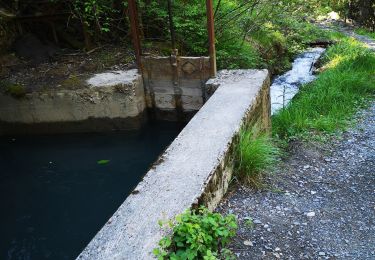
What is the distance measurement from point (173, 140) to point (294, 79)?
6812mm

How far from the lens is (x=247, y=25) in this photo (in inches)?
329

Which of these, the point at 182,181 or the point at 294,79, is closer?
the point at 182,181

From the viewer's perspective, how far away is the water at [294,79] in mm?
8812

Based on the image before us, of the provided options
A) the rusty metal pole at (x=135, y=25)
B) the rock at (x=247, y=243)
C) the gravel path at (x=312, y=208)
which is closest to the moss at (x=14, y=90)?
the rusty metal pole at (x=135, y=25)

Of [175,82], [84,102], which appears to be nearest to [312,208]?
[175,82]

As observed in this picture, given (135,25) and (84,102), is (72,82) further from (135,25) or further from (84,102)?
(135,25)

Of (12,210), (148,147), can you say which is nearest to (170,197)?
(12,210)

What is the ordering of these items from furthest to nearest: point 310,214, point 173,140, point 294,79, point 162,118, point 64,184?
point 294,79
point 162,118
point 64,184
point 173,140
point 310,214

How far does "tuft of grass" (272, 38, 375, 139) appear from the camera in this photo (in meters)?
5.23

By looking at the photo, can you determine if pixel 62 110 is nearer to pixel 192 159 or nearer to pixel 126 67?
pixel 126 67

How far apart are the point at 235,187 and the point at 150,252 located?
4.74 feet

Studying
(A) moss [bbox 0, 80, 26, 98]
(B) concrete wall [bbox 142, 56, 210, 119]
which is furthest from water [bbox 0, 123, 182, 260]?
(A) moss [bbox 0, 80, 26, 98]

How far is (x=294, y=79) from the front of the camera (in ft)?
34.1

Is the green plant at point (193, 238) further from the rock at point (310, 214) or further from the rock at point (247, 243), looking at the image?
the rock at point (310, 214)
